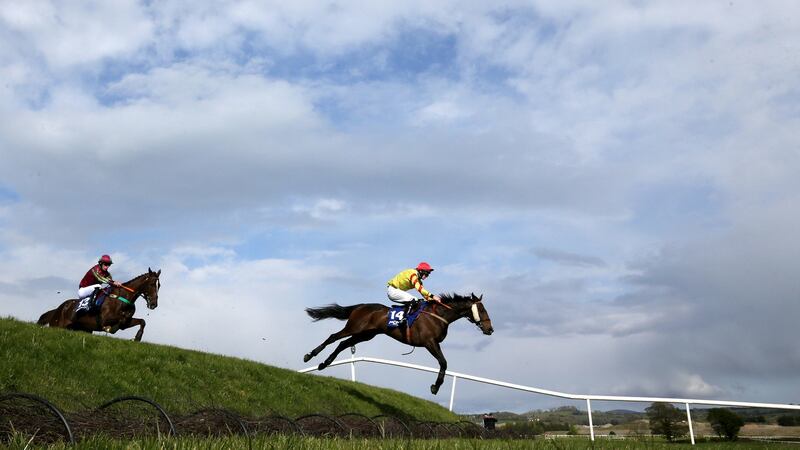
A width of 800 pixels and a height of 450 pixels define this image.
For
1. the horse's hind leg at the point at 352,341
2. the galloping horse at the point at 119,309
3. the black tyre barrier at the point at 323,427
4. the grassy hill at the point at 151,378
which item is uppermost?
the galloping horse at the point at 119,309

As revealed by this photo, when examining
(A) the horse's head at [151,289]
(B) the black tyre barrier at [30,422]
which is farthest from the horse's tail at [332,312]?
(B) the black tyre barrier at [30,422]

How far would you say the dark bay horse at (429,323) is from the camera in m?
17.0

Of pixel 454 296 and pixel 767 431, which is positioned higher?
pixel 454 296

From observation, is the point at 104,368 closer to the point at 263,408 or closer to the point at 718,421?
the point at 263,408

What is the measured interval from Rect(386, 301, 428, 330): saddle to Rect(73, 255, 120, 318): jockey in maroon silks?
7221 mm

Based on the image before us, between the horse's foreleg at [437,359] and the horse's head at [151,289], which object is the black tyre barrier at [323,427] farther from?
the horse's head at [151,289]

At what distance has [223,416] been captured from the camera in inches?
332

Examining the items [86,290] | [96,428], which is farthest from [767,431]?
[86,290]

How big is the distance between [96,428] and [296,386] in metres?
10.7

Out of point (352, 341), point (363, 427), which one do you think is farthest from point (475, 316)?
point (363, 427)

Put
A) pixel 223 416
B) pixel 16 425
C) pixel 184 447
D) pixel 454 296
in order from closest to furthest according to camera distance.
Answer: pixel 184 447 → pixel 16 425 → pixel 223 416 → pixel 454 296

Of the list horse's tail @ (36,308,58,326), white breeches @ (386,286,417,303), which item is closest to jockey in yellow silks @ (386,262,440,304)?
white breeches @ (386,286,417,303)

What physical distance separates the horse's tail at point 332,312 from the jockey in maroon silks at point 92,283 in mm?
5106

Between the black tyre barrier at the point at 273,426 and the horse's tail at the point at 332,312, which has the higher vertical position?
the horse's tail at the point at 332,312
